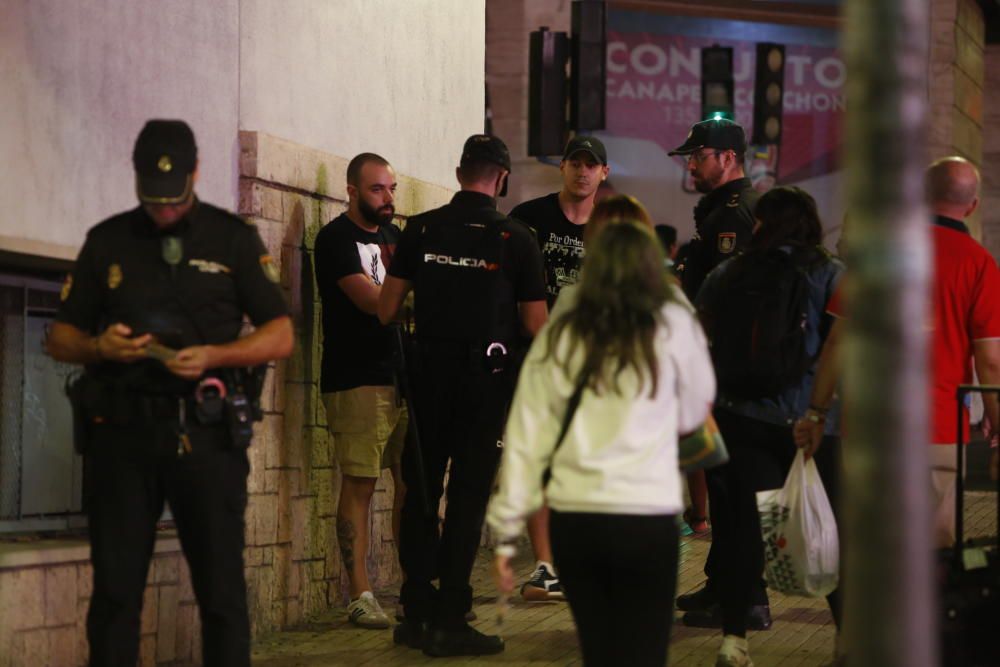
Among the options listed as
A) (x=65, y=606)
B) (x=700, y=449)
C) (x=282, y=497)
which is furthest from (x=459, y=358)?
(x=700, y=449)

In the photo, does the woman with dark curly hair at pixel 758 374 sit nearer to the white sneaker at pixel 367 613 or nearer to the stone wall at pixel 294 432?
the white sneaker at pixel 367 613

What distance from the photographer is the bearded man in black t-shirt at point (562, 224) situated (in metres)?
8.41

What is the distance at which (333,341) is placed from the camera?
307 inches

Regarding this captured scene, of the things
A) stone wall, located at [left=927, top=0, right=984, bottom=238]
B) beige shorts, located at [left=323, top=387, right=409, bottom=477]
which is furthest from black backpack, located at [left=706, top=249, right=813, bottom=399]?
stone wall, located at [left=927, top=0, right=984, bottom=238]

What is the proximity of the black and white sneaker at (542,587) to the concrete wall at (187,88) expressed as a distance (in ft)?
7.49

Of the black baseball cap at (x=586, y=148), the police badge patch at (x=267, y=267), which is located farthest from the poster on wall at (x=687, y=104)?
the police badge patch at (x=267, y=267)

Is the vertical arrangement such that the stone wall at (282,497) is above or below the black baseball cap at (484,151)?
below

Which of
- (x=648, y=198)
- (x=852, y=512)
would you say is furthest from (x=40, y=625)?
(x=648, y=198)

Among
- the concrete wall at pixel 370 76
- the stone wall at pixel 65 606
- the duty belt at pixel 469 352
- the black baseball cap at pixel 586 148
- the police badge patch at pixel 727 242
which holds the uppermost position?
the concrete wall at pixel 370 76

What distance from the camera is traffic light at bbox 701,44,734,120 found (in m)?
19.4

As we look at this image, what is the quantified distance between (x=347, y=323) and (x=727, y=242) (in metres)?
1.78

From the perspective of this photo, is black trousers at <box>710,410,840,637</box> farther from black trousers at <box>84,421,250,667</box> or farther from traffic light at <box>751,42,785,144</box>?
traffic light at <box>751,42,785,144</box>

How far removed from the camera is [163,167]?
5.30m

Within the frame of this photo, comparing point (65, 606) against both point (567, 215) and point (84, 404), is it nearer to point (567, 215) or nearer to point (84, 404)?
point (84, 404)
